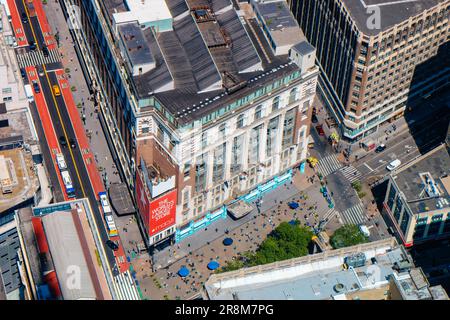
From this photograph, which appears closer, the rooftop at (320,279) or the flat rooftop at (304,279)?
the rooftop at (320,279)

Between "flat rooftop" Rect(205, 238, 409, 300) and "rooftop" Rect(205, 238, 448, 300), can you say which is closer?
"rooftop" Rect(205, 238, 448, 300)

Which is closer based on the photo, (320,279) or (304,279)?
(304,279)

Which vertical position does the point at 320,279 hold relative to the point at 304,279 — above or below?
below
